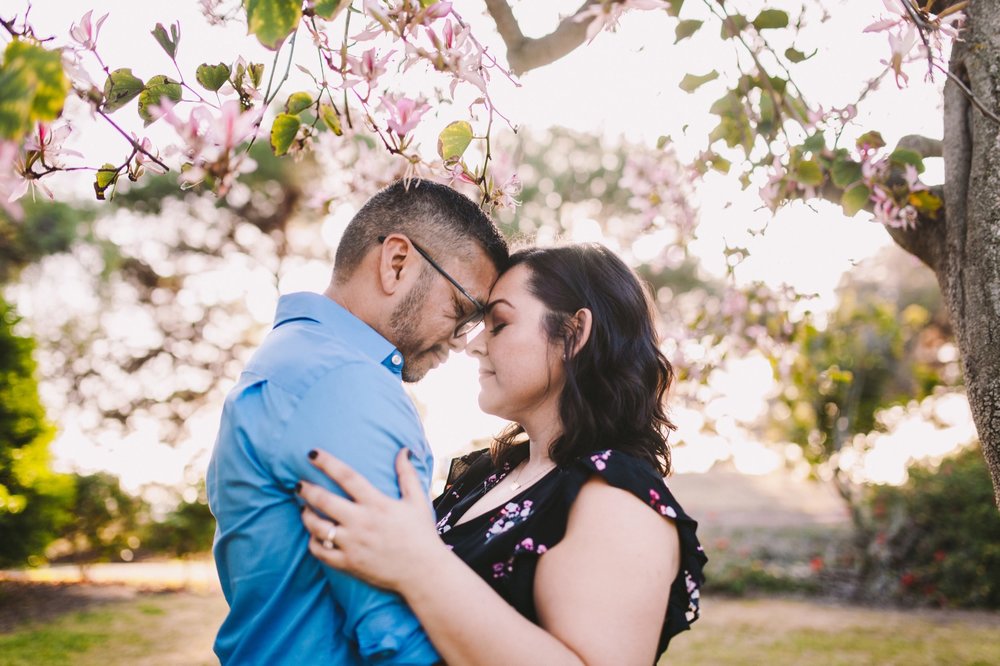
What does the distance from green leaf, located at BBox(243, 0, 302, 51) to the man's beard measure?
Answer: 0.84 m

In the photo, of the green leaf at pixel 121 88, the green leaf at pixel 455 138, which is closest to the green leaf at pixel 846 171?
the green leaf at pixel 455 138

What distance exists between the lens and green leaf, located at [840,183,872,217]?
2.30 metres

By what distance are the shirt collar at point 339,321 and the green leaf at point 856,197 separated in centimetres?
144

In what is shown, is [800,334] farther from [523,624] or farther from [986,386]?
[523,624]

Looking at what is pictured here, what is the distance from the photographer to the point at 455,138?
1.77 m

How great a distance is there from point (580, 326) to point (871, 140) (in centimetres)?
105

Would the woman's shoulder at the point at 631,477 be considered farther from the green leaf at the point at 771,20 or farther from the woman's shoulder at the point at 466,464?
the green leaf at the point at 771,20

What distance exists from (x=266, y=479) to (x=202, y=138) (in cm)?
67

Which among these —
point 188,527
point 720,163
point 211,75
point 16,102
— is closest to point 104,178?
point 211,75

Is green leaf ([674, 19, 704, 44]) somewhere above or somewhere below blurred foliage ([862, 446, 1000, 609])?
above

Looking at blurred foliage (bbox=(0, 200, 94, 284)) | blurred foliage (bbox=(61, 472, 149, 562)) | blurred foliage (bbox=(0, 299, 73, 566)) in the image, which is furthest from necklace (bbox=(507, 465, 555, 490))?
blurred foliage (bbox=(0, 200, 94, 284))

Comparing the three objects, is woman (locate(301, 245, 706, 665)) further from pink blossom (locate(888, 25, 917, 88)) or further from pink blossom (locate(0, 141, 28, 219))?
pink blossom (locate(888, 25, 917, 88))

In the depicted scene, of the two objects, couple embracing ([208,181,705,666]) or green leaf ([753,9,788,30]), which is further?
green leaf ([753,9,788,30])

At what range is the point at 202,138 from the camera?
1149 millimetres
